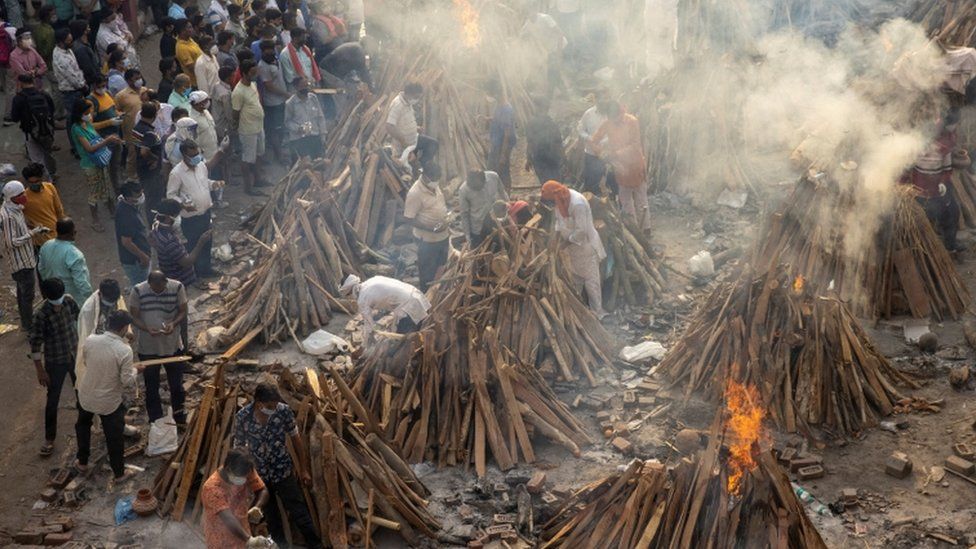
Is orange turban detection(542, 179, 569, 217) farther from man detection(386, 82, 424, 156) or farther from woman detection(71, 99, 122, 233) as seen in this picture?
woman detection(71, 99, 122, 233)

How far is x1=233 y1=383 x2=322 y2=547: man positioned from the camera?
10828 millimetres

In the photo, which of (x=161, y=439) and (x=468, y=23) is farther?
(x=468, y=23)

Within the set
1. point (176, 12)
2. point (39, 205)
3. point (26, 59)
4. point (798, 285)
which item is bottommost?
point (798, 285)

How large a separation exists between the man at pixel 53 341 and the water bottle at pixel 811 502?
7.23m

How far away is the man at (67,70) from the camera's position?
58.9 feet

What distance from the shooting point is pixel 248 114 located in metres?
18.3

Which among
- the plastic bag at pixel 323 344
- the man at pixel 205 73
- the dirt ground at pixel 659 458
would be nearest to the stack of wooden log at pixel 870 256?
the dirt ground at pixel 659 458

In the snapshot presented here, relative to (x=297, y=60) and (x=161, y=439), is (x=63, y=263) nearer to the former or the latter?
(x=161, y=439)

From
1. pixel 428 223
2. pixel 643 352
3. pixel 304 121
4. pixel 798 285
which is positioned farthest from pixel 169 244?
pixel 798 285

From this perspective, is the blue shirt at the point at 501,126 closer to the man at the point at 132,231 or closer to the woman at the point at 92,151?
the woman at the point at 92,151

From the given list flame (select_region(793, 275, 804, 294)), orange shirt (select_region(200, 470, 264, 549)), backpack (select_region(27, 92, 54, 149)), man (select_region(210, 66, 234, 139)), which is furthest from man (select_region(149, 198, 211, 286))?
flame (select_region(793, 275, 804, 294))

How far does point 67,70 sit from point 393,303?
24.5 feet

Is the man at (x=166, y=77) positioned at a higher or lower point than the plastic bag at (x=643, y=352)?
higher

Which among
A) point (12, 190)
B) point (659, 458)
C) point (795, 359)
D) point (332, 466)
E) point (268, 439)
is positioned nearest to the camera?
point (268, 439)
